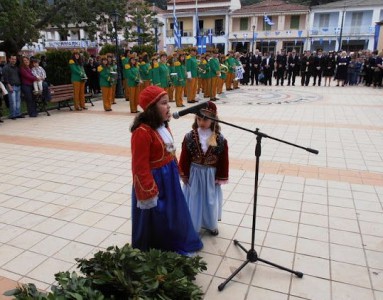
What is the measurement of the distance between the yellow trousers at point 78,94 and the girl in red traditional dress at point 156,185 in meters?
9.58

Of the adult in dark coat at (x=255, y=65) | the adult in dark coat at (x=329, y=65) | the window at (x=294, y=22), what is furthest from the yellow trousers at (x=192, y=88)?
the window at (x=294, y=22)

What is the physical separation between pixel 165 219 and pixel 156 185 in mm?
361

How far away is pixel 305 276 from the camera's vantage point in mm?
3102

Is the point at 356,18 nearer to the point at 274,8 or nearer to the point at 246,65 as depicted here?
the point at 274,8

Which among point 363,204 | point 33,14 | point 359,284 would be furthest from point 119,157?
point 33,14

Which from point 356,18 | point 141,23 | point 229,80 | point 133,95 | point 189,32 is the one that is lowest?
point 133,95

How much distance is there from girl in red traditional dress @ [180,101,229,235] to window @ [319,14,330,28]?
45366 mm

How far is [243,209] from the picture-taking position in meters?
4.40

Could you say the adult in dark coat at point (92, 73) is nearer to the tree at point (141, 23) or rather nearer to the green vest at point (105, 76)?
the green vest at point (105, 76)

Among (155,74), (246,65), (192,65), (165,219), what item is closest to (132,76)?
(155,74)

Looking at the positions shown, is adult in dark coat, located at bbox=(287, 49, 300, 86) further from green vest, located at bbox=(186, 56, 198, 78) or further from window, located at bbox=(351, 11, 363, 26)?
window, located at bbox=(351, 11, 363, 26)

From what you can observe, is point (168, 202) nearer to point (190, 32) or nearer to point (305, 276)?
point (305, 276)

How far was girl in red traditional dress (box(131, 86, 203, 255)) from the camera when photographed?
2816mm

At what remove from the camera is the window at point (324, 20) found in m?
42.7
